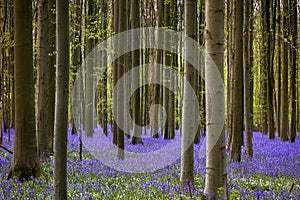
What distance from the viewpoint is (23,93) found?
8352 mm

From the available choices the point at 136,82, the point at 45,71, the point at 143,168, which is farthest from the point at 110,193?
the point at 136,82

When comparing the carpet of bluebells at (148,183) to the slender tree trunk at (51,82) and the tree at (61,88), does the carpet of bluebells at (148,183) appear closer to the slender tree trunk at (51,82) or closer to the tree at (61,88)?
the tree at (61,88)

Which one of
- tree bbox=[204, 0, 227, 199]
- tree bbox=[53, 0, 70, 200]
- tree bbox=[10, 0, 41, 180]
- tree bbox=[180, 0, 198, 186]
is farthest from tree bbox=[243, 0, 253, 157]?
tree bbox=[53, 0, 70, 200]

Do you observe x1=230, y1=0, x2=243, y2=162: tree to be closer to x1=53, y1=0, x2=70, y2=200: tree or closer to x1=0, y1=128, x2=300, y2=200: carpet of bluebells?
x1=0, y1=128, x2=300, y2=200: carpet of bluebells

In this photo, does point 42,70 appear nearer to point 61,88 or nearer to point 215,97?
point 61,88

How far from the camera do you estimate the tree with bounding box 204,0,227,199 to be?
509 centimetres

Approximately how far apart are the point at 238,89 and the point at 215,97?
25.4ft

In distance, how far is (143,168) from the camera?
35.2 feet

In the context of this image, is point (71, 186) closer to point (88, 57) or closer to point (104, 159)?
point (104, 159)

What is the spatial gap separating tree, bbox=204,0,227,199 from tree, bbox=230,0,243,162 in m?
7.24

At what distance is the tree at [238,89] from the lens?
1230cm

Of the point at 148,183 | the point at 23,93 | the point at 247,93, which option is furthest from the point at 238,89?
the point at 23,93

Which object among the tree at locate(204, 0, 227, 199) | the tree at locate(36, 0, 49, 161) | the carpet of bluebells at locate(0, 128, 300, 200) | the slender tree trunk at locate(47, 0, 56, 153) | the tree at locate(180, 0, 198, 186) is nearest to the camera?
the tree at locate(204, 0, 227, 199)

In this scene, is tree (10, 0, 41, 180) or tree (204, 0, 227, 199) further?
tree (10, 0, 41, 180)
